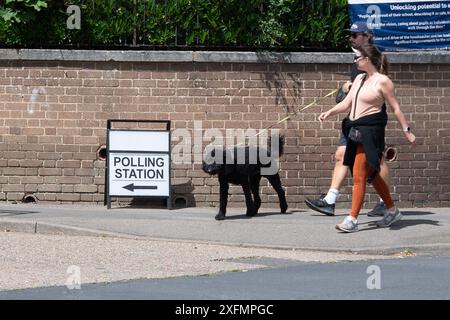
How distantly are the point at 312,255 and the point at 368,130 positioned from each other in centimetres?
149

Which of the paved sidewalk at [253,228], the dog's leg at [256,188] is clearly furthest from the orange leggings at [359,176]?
→ the dog's leg at [256,188]

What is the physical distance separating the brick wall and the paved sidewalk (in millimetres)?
859

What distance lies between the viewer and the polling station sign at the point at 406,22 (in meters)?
15.8

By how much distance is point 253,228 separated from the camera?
13328mm

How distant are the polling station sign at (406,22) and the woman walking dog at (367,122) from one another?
10.1ft

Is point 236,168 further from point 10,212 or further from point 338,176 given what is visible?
point 10,212

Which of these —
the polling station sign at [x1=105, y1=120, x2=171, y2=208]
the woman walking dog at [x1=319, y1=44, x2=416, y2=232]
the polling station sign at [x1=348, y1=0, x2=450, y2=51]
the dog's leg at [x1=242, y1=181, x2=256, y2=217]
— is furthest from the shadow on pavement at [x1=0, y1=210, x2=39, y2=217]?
the polling station sign at [x1=348, y1=0, x2=450, y2=51]

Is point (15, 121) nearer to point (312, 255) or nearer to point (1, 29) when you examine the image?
point (1, 29)

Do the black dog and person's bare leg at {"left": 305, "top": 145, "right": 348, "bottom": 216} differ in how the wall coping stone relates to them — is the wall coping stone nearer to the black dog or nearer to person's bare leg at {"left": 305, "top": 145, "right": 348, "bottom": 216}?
the black dog

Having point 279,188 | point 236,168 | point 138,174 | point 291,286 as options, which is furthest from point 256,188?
point 291,286

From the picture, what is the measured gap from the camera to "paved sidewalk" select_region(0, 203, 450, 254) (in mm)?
12432

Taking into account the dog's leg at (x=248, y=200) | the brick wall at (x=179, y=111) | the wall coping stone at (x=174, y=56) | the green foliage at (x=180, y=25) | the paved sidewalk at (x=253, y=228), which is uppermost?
the green foliage at (x=180, y=25)

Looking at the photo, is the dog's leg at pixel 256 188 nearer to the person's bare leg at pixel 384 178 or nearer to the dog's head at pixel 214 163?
the dog's head at pixel 214 163
